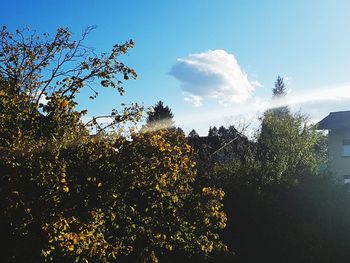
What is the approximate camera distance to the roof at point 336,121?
3131cm

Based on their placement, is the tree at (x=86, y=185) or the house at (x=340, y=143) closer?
the tree at (x=86, y=185)

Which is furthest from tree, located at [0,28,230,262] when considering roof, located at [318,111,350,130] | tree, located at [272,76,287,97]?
tree, located at [272,76,287,97]

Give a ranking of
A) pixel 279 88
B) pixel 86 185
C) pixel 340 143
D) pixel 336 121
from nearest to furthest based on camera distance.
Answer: pixel 86 185, pixel 340 143, pixel 336 121, pixel 279 88

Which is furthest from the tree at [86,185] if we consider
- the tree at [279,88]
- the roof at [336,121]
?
the tree at [279,88]

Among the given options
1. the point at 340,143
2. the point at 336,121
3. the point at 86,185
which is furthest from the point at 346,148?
the point at 86,185

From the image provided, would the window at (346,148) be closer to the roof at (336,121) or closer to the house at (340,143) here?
the house at (340,143)

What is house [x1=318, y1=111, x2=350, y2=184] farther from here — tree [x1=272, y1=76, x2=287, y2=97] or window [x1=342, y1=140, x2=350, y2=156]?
tree [x1=272, y1=76, x2=287, y2=97]

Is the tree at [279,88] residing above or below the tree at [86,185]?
above

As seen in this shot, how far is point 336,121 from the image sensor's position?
32.3 m

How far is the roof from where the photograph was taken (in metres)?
31.3

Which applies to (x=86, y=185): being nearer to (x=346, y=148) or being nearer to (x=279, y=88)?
(x=346, y=148)

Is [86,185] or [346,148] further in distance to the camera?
[346,148]

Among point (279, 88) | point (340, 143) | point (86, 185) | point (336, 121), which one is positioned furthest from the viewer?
point (279, 88)

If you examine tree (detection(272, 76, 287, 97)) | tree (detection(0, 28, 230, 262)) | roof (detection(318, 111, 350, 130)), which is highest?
tree (detection(272, 76, 287, 97))
